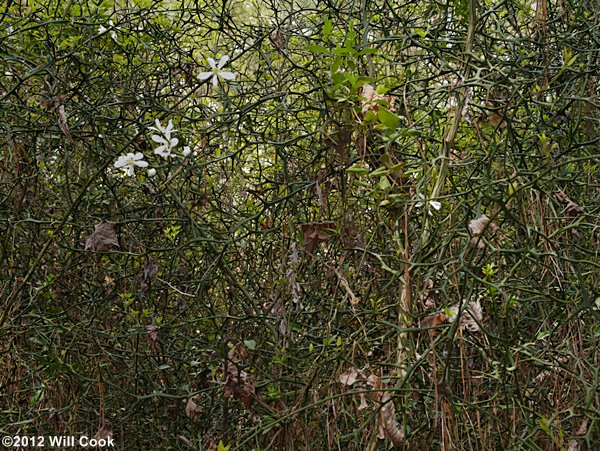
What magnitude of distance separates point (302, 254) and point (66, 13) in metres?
1.10

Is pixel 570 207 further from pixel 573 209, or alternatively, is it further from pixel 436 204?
pixel 436 204

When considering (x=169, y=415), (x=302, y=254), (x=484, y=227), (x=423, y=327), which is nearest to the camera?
(x=484, y=227)

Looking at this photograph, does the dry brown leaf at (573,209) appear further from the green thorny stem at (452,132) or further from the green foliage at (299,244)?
the green thorny stem at (452,132)

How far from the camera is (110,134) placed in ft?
7.44

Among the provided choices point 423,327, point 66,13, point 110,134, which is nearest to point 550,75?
point 423,327

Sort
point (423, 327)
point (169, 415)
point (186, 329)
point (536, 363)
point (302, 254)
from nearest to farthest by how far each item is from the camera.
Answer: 1. point (423, 327)
2. point (536, 363)
3. point (302, 254)
4. point (169, 415)
5. point (186, 329)

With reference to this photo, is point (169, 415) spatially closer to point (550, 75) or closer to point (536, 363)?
point (536, 363)

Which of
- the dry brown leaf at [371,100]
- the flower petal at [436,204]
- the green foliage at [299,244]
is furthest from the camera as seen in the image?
the green foliage at [299,244]

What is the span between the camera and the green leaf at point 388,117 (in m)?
1.57

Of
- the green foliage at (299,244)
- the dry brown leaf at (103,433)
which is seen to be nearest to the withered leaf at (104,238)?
the green foliage at (299,244)

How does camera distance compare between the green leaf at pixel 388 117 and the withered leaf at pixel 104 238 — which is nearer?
the green leaf at pixel 388 117

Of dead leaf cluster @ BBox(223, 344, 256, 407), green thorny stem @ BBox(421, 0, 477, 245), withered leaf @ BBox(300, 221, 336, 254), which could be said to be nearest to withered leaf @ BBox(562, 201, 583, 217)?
green thorny stem @ BBox(421, 0, 477, 245)

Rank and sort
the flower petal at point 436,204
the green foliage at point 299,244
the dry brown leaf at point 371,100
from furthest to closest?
the green foliage at point 299,244, the dry brown leaf at point 371,100, the flower petal at point 436,204

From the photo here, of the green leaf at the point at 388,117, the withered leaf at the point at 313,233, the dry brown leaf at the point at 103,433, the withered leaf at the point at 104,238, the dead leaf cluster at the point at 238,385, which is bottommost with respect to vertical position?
the dry brown leaf at the point at 103,433
